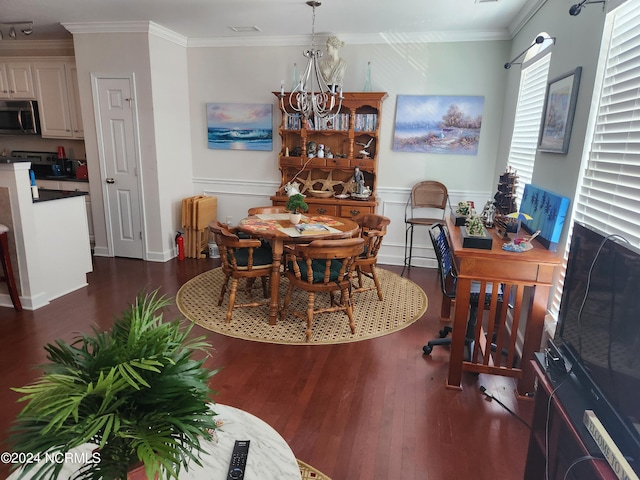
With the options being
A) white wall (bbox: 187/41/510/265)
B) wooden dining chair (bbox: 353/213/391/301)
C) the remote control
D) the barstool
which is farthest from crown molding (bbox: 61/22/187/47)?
the remote control

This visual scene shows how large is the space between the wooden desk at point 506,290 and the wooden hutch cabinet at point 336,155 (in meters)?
2.23

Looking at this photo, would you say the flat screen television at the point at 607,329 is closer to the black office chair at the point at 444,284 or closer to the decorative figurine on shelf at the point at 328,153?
the black office chair at the point at 444,284

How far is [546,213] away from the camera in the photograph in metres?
2.40

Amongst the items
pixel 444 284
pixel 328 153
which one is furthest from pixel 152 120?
pixel 444 284

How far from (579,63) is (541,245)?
1039 mm

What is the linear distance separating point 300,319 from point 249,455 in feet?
7.15

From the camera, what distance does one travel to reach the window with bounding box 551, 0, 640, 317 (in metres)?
1.63

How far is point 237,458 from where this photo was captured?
1.11 m

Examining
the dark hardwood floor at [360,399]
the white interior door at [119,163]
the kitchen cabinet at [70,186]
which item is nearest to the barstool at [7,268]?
the dark hardwood floor at [360,399]

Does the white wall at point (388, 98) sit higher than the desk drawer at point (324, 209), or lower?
higher

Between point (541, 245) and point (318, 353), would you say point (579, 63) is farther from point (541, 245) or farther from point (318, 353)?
point (318, 353)

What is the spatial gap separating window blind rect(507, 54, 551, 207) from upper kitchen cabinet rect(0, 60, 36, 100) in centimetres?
571

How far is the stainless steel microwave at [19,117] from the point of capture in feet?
16.7

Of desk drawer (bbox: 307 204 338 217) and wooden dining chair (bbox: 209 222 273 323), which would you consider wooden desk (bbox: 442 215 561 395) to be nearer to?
wooden dining chair (bbox: 209 222 273 323)
